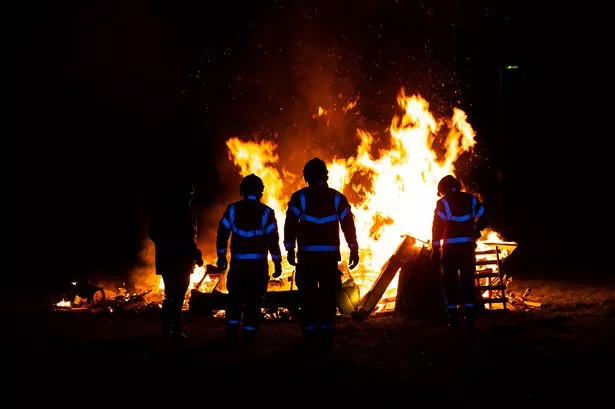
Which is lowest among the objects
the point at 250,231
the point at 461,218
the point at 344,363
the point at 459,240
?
the point at 344,363

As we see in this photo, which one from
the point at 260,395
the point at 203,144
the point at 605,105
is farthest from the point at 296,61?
the point at 260,395

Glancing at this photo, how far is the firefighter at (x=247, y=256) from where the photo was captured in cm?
633

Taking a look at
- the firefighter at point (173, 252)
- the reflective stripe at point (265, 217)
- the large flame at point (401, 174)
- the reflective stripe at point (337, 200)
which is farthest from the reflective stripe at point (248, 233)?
the large flame at point (401, 174)

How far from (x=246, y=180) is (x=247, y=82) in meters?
13.5

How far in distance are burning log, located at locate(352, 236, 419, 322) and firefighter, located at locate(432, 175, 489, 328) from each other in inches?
45.5

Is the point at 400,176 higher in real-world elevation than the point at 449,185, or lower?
higher

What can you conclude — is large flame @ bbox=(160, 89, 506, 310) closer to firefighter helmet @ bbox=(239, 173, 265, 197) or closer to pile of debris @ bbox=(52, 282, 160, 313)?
pile of debris @ bbox=(52, 282, 160, 313)

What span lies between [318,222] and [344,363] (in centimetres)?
175

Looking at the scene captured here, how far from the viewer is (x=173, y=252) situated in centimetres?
705

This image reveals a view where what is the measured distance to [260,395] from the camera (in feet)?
13.6

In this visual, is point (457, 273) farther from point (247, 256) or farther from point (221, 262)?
point (221, 262)

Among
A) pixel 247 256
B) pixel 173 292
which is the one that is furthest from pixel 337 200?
pixel 173 292

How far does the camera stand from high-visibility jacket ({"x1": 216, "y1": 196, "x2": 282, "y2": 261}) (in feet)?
21.1

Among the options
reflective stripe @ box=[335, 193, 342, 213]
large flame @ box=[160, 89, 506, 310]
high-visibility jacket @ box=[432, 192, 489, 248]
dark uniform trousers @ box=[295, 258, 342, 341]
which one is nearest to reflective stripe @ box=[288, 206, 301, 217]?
reflective stripe @ box=[335, 193, 342, 213]
